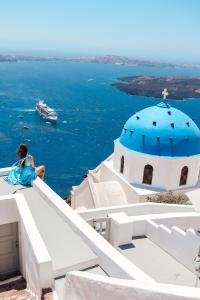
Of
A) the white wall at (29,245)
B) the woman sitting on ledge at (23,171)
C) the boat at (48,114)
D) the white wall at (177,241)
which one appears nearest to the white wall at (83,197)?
the white wall at (177,241)

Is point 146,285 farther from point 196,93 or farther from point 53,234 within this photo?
point 196,93

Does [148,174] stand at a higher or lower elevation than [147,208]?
higher

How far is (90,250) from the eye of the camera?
22.3 ft

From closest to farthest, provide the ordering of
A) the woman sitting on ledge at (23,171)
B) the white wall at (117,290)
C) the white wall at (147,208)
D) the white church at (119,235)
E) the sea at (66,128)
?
1. the white wall at (117,290)
2. the white church at (119,235)
3. the woman sitting on ledge at (23,171)
4. the white wall at (147,208)
5. the sea at (66,128)

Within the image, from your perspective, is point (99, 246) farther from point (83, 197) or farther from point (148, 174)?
point (83, 197)

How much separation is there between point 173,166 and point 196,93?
125550 millimetres

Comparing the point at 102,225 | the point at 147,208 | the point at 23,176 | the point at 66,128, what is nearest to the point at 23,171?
the point at 23,176

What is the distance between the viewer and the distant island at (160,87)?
12712cm

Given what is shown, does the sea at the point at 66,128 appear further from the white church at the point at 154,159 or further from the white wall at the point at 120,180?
the white church at the point at 154,159

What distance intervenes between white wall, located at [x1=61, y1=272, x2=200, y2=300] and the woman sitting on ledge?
525cm

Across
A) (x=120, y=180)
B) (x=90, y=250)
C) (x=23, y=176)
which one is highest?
(x=23, y=176)

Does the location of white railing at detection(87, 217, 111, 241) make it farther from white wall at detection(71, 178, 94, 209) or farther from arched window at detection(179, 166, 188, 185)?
arched window at detection(179, 166, 188, 185)

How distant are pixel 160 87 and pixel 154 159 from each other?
12775 cm

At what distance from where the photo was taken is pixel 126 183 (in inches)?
719
